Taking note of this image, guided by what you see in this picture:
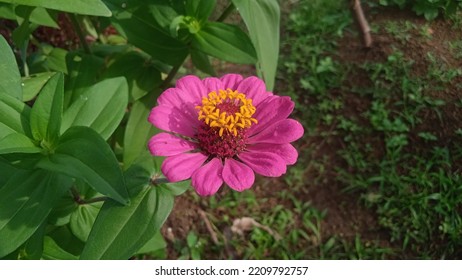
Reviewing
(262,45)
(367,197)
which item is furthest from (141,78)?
(367,197)

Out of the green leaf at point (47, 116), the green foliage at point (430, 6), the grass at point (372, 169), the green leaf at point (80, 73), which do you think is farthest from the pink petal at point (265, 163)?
the green foliage at point (430, 6)

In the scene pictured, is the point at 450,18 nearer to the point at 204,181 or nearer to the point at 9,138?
the point at 204,181

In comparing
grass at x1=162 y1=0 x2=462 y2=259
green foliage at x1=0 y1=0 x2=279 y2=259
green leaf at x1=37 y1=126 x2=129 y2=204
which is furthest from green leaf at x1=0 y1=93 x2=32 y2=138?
grass at x1=162 y1=0 x2=462 y2=259

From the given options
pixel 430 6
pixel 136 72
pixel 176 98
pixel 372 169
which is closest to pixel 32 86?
pixel 136 72

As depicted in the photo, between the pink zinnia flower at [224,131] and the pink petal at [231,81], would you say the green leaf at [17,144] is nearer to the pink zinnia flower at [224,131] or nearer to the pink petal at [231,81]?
the pink zinnia flower at [224,131]

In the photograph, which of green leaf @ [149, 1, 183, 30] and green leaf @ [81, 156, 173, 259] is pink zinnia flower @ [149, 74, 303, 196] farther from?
green leaf @ [149, 1, 183, 30]

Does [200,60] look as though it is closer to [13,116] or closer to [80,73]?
[80,73]

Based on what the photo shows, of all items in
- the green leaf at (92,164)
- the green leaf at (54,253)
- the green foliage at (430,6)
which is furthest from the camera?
the green foliage at (430,6)
